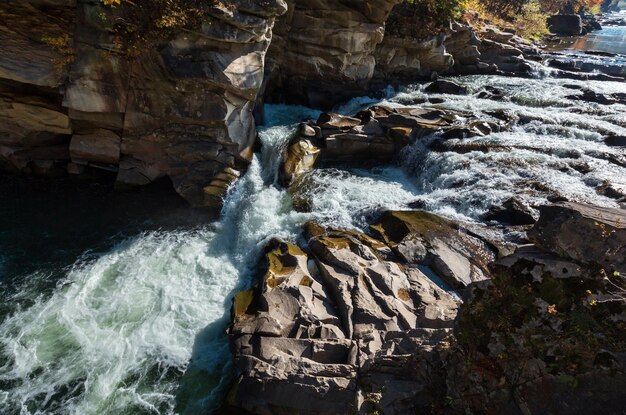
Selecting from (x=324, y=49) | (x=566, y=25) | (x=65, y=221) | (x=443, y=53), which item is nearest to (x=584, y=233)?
(x=65, y=221)

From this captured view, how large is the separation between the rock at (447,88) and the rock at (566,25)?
136 feet

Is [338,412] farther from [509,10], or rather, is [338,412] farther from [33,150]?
[509,10]

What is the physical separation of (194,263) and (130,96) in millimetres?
5751

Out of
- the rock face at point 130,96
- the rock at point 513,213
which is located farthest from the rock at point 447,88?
the rock face at point 130,96

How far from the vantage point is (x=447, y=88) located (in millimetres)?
20219

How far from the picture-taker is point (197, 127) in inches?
483

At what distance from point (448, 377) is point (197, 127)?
10.4 m

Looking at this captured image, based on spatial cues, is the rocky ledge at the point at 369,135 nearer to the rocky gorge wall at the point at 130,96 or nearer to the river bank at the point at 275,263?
the river bank at the point at 275,263

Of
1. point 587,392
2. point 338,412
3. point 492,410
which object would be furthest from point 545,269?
point 338,412

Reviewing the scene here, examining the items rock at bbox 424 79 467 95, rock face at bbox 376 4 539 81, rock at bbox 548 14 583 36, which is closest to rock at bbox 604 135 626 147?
rock at bbox 424 79 467 95

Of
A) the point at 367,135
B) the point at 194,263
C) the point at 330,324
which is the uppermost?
the point at 367,135

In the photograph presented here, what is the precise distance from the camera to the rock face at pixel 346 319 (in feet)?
18.3

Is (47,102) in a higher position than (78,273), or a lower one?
higher

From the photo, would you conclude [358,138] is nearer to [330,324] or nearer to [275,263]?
[275,263]
